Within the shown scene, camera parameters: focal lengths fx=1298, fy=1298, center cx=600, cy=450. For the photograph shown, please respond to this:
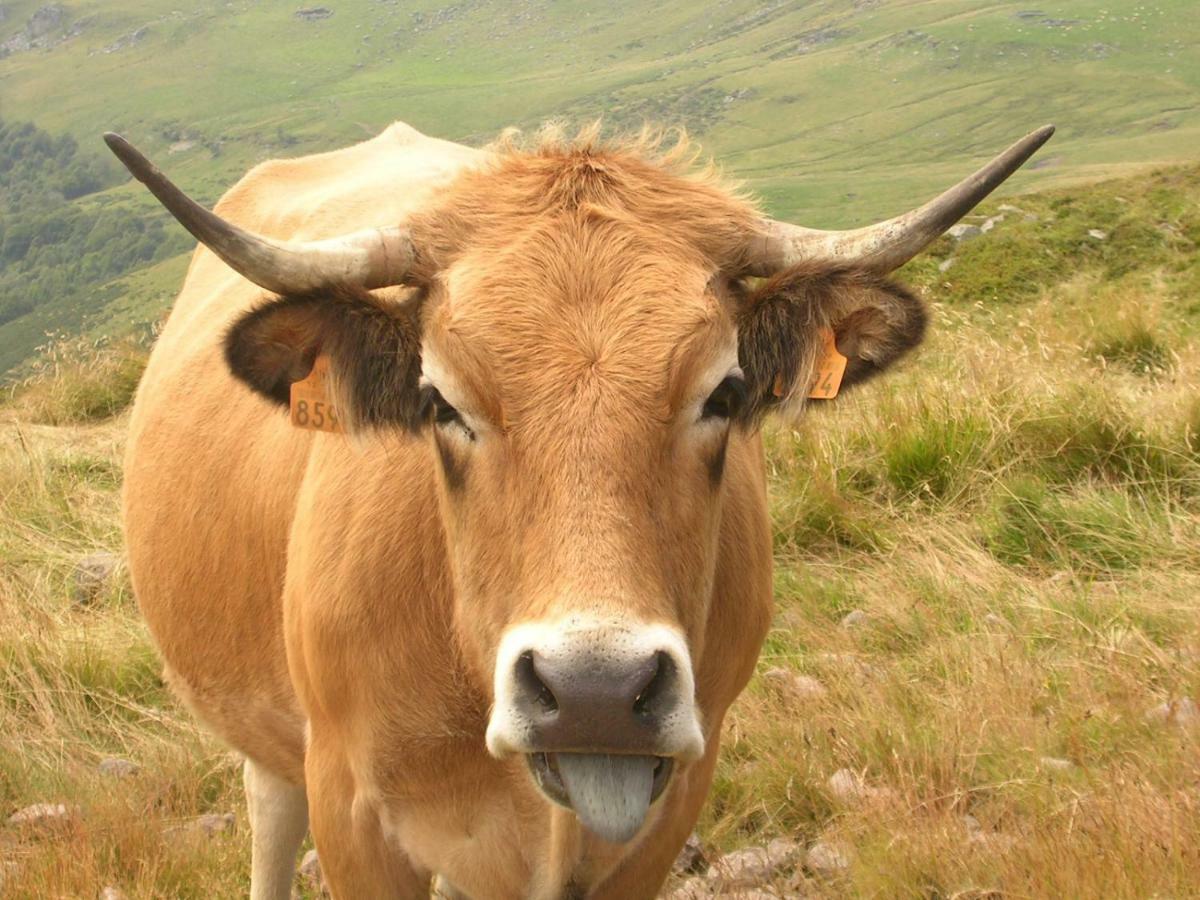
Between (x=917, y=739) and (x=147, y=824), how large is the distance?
278cm

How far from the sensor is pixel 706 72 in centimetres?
12675

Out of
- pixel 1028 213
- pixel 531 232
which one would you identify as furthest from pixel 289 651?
pixel 1028 213

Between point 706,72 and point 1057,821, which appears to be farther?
point 706,72

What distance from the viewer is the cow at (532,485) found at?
271 centimetres

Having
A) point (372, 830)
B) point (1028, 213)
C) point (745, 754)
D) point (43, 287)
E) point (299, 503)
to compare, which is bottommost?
point (43, 287)

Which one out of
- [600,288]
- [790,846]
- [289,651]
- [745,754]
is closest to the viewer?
[600,288]

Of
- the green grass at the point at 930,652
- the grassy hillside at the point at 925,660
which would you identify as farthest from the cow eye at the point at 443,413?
the green grass at the point at 930,652

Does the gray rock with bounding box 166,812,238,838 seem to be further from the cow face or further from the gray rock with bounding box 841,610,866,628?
the gray rock with bounding box 841,610,866,628

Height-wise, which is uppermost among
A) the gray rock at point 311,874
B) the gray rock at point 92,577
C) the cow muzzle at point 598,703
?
the cow muzzle at point 598,703

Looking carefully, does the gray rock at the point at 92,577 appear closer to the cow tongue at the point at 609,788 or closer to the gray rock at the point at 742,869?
the gray rock at the point at 742,869

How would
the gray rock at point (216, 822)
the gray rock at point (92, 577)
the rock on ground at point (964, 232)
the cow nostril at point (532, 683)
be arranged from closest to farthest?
the cow nostril at point (532, 683) < the gray rock at point (216, 822) < the gray rock at point (92, 577) < the rock on ground at point (964, 232)

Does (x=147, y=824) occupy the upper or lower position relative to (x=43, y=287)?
upper

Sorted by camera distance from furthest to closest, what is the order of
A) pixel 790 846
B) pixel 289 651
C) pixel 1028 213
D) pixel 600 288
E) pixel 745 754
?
pixel 1028 213 < pixel 745 754 < pixel 790 846 < pixel 289 651 < pixel 600 288

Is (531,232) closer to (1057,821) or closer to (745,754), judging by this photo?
(1057,821)
